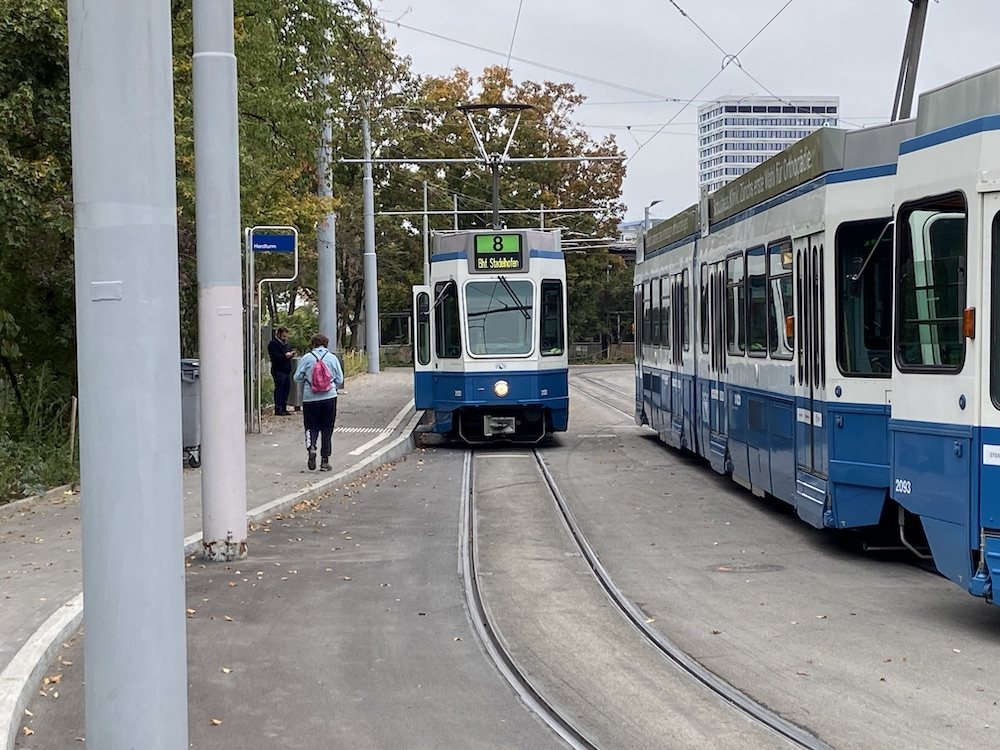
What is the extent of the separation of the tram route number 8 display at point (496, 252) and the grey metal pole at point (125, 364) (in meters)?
17.0

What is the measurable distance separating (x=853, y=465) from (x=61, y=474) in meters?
9.01

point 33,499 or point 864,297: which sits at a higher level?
point 864,297

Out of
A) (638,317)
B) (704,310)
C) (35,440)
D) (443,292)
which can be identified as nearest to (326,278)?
(638,317)

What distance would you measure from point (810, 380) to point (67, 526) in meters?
6.72

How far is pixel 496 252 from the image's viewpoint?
2145cm

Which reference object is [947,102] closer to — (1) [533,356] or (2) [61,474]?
(2) [61,474]

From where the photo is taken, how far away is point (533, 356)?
21359 mm

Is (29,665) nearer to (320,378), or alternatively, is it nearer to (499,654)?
(499,654)

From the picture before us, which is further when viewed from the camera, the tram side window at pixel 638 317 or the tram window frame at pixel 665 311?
the tram side window at pixel 638 317

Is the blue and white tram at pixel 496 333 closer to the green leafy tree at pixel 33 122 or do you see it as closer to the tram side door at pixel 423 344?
the tram side door at pixel 423 344

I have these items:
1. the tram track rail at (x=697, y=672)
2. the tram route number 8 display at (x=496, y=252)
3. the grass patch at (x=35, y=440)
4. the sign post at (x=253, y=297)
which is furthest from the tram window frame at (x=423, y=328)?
the tram track rail at (x=697, y=672)

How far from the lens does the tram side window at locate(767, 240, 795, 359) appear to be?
1206cm

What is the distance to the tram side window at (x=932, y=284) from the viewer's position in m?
8.05

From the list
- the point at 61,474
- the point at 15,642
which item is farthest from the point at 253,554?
the point at 61,474
